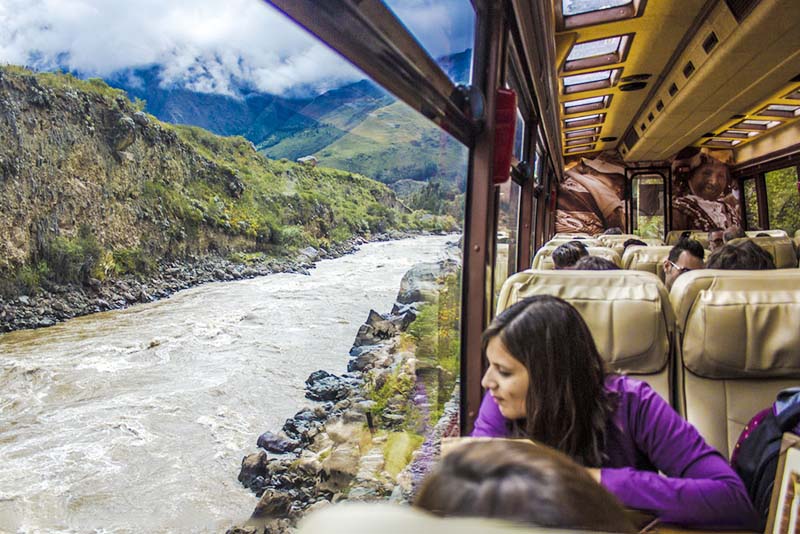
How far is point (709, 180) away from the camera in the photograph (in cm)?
1208

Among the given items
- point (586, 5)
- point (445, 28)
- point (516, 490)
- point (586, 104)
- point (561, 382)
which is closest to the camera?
point (516, 490)

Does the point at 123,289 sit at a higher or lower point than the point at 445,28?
lower

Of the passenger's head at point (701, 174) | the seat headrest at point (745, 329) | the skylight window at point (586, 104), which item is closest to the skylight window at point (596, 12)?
the skylight window at point (586, 104)

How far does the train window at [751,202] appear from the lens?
11334mm

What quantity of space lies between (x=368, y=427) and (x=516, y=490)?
1.21 metres

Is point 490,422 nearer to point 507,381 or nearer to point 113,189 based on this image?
point 507,381

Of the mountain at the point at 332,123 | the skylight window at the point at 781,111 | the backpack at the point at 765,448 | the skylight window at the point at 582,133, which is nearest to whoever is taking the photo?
the mountain at the point at 332,123

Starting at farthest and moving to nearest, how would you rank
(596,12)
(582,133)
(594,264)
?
(582,133)
(596,12)
(594,264)

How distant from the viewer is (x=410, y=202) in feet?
6.49

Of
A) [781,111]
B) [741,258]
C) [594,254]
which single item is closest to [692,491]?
[741,258]

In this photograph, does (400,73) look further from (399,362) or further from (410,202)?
(399,362)

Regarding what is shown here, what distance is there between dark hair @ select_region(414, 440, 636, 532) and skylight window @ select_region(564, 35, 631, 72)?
5.39m

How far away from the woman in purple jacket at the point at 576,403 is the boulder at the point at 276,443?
450 millimetres

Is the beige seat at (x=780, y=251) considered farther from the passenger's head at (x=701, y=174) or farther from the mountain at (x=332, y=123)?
the passenger's head at (x=701, y=174)
